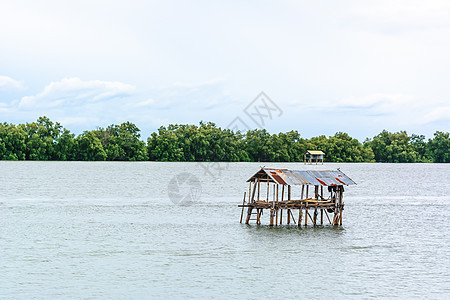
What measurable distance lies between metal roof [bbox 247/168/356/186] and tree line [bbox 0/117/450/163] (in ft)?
409

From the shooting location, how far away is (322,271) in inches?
1105

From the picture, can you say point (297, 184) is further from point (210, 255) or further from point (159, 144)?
point (159, 144)

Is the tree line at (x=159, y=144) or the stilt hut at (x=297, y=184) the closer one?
the stilt hut at (x=297, y=184)

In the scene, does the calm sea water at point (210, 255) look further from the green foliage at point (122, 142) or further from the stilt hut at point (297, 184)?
the green foliage at point (122, 142)

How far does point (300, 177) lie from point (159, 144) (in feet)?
440

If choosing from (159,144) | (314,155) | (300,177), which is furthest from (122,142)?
(300,177)

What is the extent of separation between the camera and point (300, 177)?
4028cm

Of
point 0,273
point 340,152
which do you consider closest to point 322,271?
point 0,273

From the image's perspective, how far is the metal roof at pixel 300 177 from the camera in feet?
128

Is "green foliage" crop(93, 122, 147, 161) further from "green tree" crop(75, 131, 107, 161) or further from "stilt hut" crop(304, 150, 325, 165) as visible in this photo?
"stilt hut" crop(304, 150, 325, 165)

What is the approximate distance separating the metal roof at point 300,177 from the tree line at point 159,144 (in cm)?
12471

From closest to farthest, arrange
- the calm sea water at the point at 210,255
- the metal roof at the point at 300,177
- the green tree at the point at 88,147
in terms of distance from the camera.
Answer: the calm sea water at the point at 210,255, the metal roof at the point at 300,177, the green tree at the point at 88,147

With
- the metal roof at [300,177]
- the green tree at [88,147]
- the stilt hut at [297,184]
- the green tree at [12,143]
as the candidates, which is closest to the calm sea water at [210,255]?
the stilt hut at [297,184]

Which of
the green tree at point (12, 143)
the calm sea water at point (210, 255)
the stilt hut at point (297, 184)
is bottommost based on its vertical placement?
the calm sea water at point (210, 255)
